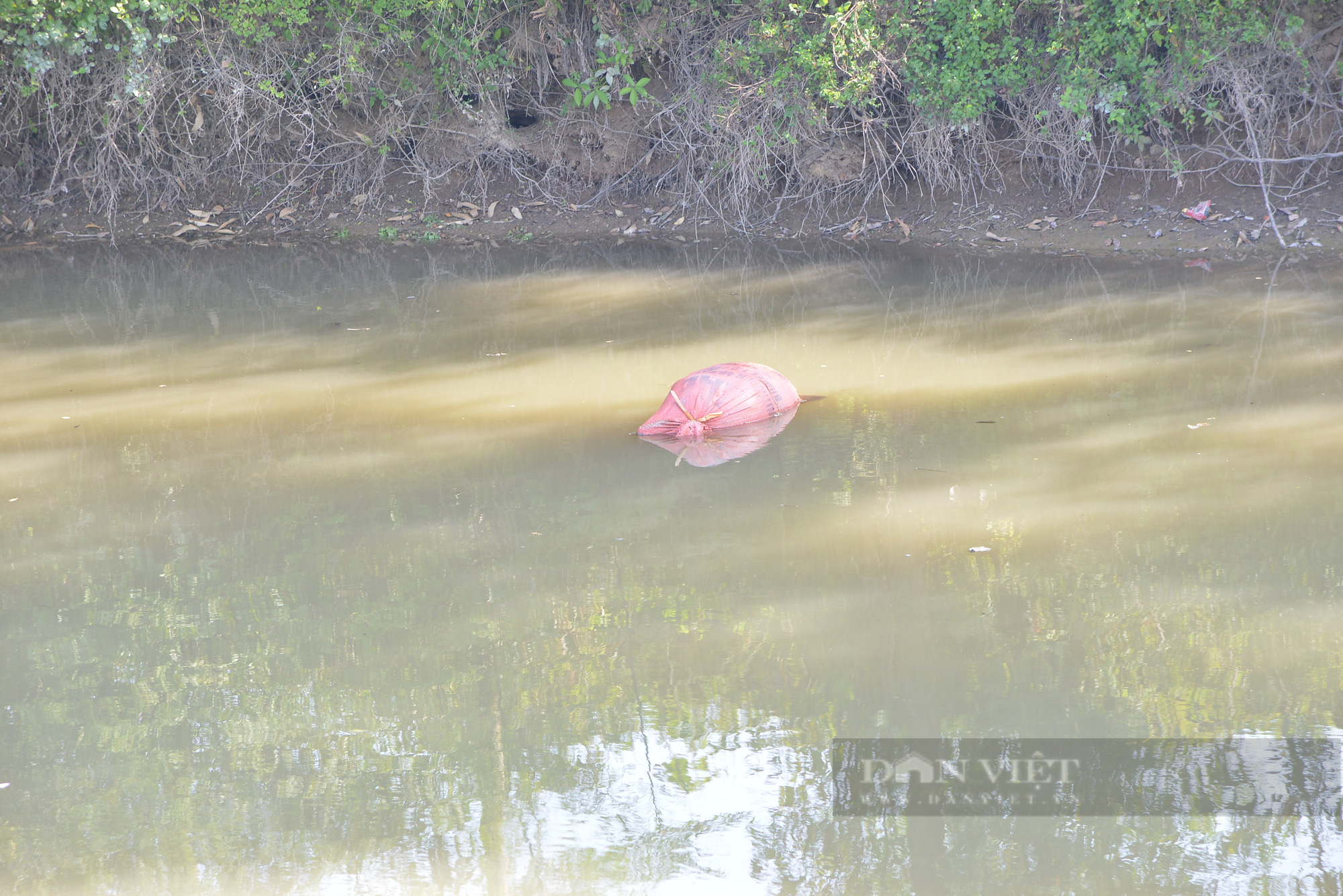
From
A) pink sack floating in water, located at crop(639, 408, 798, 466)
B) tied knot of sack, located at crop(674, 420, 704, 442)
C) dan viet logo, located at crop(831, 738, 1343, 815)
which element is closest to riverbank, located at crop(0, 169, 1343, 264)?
pink sack floating in water, located at crop(639, 408, 798, 466)

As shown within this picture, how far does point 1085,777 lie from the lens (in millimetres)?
2789

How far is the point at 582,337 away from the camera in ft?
21.6

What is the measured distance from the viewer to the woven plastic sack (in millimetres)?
5020

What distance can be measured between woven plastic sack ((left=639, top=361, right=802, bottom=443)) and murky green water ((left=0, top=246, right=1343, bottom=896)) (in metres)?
0.20

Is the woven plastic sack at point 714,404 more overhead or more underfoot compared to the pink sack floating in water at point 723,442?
more overhead

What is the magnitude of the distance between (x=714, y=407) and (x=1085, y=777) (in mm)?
2590

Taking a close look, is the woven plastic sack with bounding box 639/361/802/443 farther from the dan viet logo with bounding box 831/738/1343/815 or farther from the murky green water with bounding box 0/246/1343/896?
the dan viet logo with bounding box 831/738/1343/815

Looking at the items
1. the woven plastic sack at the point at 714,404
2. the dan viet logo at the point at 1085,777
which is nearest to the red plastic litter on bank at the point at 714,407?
the woven plastic sack at the point at 714,404

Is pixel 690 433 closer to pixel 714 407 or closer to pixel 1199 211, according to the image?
pixel 714 407

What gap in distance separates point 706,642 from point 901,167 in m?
7.10

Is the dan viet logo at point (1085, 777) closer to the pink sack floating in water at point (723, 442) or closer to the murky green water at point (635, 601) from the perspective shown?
the murky green water at point (635, 601)

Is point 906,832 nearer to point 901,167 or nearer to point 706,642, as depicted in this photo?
point 706,642

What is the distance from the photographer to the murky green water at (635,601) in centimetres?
266

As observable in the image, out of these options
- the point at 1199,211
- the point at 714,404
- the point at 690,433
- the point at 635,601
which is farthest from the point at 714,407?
the point at 1199,211
